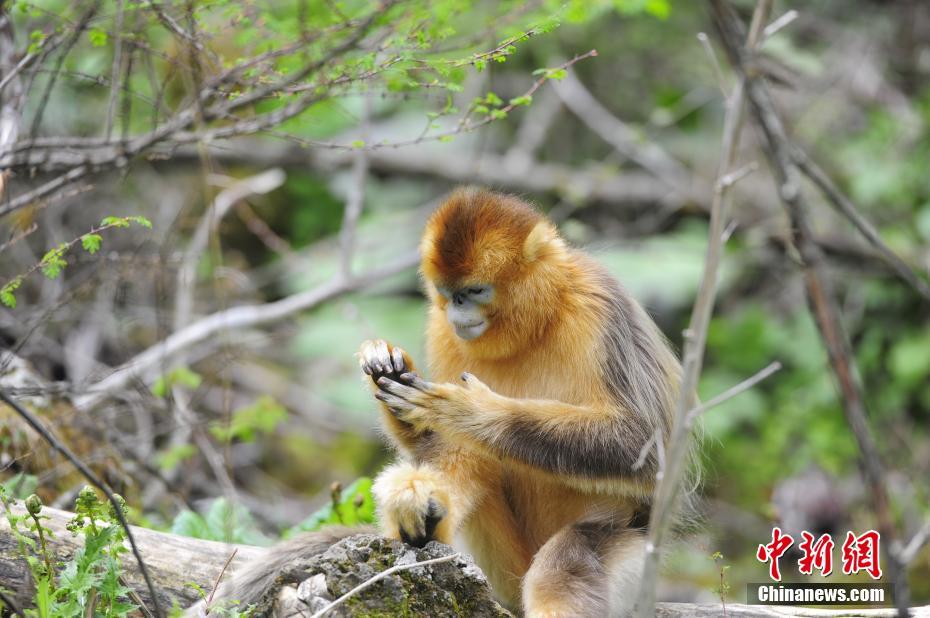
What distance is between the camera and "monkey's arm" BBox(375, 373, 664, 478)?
13.9 ft

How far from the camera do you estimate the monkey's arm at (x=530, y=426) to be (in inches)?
166

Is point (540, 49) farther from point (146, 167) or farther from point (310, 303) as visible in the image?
point (310, 303)

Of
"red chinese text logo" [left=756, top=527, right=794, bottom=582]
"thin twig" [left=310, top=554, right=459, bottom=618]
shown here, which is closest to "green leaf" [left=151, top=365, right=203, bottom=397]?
"thin twig" [left=310, top=554, right=459, bottom=618]

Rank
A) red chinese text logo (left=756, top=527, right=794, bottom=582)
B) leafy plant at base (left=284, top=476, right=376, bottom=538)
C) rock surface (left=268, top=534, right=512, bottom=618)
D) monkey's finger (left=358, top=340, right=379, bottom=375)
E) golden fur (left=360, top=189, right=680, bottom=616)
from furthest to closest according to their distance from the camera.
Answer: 1. leafy plant at base (left=284, top=476, right=376, bottom=538)
2. red chinese text logo (left=756, top=527, right=794, bottom=582)
3. monkey's finger (left=358, top=340, right=379, bottom=375)
4. golden fur (left=360, top=189, right=680, bottom=616)
5. rock surface (left=268, top=534, right=512, bottom=618)

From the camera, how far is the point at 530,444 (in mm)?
4223

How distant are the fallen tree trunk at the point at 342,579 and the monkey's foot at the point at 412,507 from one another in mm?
92

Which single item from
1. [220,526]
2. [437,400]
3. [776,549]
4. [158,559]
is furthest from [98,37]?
[776,549]

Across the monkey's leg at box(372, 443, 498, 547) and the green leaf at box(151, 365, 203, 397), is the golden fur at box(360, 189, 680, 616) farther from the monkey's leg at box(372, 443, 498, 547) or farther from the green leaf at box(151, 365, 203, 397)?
the green leaf at box(151, 365, 203, 397)

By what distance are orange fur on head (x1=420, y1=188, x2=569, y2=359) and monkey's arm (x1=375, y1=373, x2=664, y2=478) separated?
0.39m

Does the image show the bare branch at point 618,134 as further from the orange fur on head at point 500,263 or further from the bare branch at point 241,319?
the orange fur on head at point 500,263

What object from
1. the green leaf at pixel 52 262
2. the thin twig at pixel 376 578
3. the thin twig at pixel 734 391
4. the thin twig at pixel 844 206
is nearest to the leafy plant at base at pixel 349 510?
the thin twig at pixel 376 578

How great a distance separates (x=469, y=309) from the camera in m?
4.49

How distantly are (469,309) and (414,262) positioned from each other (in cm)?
350

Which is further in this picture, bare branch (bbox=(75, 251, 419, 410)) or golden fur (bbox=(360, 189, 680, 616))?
bare branch (bbox=(75, 251, 419, 410))
